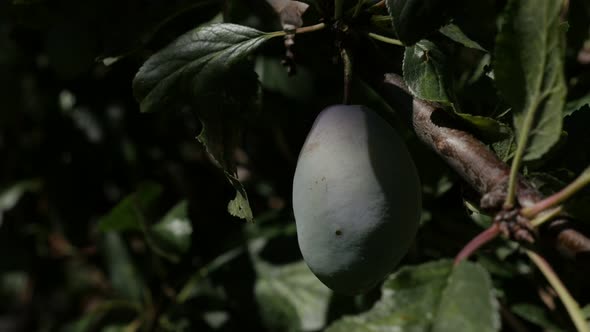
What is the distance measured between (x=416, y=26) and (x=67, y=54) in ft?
2.27

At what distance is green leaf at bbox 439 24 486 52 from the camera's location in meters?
0.65

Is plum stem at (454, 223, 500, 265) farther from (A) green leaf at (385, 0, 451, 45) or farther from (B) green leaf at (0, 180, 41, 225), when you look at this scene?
(B) green leaf at (0, 180, 41, 225)

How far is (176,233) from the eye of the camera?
1040 millimetres

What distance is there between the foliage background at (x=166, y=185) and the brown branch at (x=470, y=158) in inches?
2.3

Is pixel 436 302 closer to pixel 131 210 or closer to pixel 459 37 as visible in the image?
pixel 459 37

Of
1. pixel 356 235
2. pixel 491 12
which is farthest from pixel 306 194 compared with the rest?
pixel 491 12

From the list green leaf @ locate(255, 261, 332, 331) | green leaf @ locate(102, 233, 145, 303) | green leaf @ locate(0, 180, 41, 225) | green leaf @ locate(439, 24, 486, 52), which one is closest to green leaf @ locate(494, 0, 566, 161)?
green leaf @ locate(439, 24, 486, 52)

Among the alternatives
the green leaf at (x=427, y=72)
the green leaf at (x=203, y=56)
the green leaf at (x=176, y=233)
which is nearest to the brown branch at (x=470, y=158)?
the green leaf at (x=427, y=72)

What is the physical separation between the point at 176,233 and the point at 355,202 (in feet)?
1.91

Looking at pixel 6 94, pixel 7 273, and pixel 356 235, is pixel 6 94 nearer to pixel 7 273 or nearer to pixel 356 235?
pixel 7 273

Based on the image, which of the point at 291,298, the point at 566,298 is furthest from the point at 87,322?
the point at 566,298

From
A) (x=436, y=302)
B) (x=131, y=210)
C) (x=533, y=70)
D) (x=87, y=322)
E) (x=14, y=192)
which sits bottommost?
(x=87, y=322)

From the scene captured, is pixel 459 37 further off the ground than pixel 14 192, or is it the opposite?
pixel 459 37

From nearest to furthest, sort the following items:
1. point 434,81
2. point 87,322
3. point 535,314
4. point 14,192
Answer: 1. point 434,81
2. point 535,314
3. point 87,322
4. point 14,192
